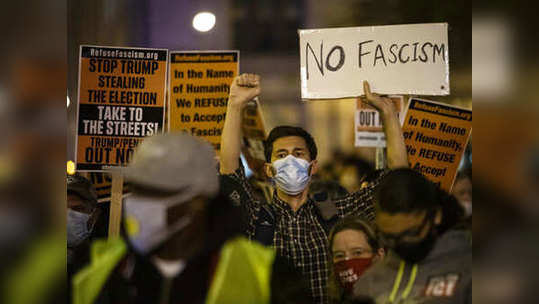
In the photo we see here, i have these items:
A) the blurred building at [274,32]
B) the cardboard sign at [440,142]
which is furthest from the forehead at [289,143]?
the blurred building at [274,32]

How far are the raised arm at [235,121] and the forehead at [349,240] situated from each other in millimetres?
861

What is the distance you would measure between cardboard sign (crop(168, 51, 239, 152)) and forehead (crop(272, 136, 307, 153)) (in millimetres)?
828

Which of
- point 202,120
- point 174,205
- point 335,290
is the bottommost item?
point 335,290

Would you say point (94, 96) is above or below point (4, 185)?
above

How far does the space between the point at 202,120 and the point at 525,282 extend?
3115mm

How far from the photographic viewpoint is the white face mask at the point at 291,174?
500 cm

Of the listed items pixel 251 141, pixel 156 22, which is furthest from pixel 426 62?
pixel 156 22

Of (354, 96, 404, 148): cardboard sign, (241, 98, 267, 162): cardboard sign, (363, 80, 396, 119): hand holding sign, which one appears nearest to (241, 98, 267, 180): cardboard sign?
(241, 98, 267, 162): cardboard sign

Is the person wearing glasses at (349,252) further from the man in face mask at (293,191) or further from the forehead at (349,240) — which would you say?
the man in face mask at (293,191)

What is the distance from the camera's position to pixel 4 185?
3303 mm

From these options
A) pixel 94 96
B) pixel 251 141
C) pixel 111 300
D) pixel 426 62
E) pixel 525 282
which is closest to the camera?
pixel 111 300

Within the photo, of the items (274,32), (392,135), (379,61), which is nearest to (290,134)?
(392,135)

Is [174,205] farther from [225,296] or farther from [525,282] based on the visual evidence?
[525,282]

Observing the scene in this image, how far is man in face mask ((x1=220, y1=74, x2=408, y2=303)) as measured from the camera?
4812 millimetres
